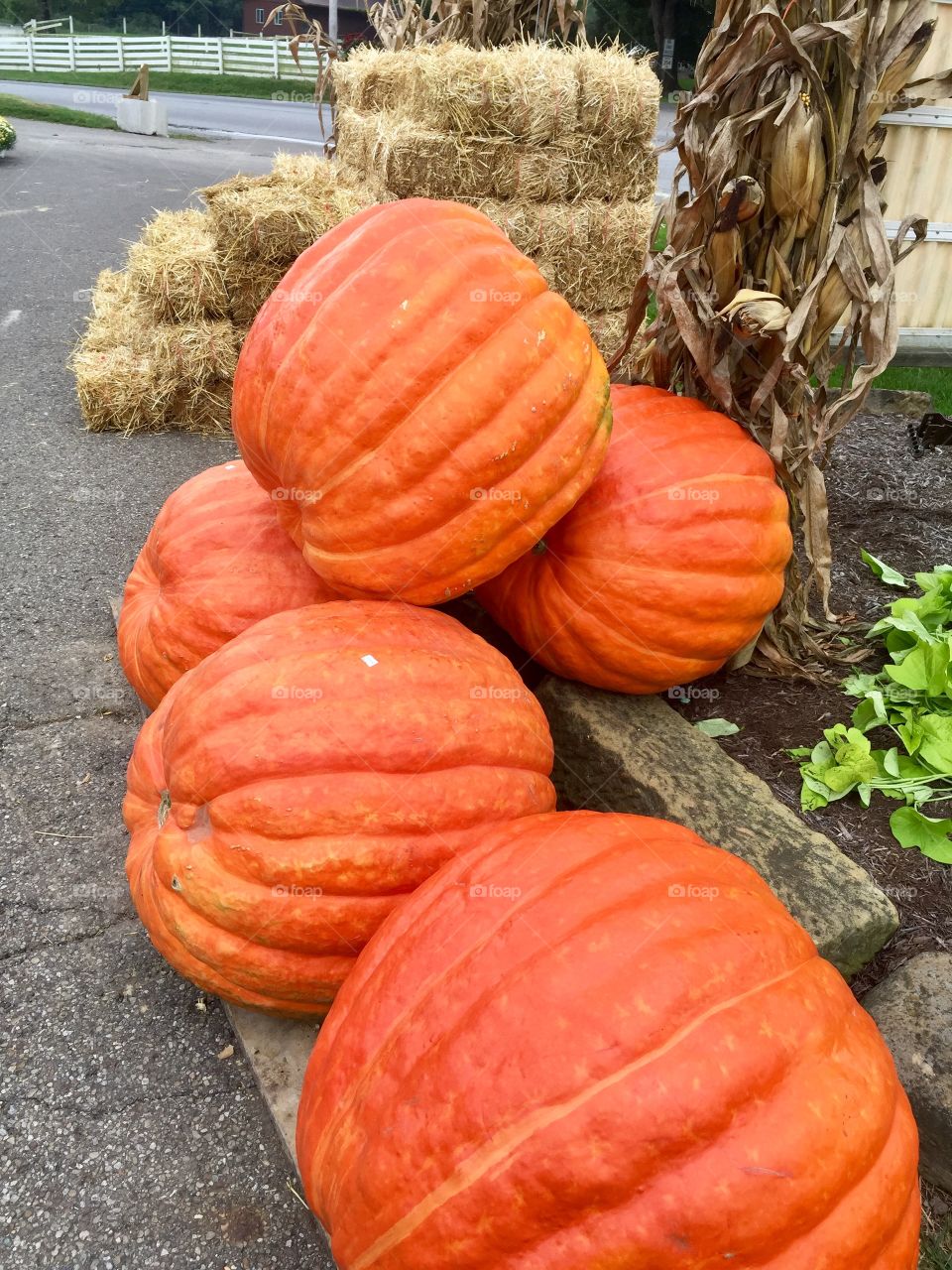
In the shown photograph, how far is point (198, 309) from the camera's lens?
602 cm

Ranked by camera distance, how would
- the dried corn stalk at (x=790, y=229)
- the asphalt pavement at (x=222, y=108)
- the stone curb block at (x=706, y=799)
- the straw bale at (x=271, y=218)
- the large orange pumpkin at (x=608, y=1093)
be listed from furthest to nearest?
1. the asphalt pavement at (x=222, y=108)
2. the straw bale at (x=271, y=218)
3. the dried corn stalk at (x=790, y=229)
4. the stone curb block at (x=706, y=799)
5. the large orange pumpkin at (x=608, y=1093)

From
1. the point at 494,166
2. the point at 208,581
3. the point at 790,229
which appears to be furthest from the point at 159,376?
the point at 790,229

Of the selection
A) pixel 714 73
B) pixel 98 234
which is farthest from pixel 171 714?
pixel 98 234

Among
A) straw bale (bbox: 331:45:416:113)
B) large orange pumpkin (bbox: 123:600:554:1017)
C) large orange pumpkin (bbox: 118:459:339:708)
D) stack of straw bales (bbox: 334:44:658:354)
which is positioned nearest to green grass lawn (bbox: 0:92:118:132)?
straw bale (bbox: 331:45:416:113)

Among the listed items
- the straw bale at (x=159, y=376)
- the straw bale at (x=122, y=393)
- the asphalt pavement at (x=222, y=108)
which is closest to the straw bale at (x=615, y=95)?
the straw bale at (x=159, y=376)

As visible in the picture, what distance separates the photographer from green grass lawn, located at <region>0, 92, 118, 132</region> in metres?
21.4

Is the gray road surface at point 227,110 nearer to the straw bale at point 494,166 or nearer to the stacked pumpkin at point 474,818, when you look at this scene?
the straw bale at point 494,166

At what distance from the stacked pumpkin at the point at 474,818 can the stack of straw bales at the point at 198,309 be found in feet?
10.5

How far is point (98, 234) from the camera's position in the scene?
1056cm

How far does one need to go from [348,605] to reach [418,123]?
5.14 m

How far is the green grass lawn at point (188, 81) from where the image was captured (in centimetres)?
3139

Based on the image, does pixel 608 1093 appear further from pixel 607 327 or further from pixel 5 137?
pixel 5 137

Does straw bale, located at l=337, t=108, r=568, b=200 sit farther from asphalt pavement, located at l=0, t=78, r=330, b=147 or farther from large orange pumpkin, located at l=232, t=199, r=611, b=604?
asphalt pavement, located at l=0, t=78, r=330, b=147

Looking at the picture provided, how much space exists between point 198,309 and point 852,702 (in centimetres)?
497
